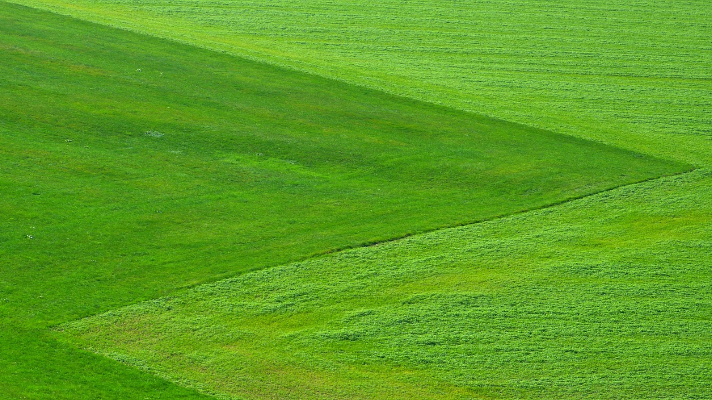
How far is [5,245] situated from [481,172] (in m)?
17.5

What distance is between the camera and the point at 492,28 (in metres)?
54.8

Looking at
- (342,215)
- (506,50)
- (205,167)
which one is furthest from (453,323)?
(506,50)

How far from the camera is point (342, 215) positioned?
29.0 meters

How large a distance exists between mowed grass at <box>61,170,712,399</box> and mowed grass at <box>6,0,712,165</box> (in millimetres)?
12619

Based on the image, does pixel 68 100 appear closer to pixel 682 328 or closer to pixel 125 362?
pixel 125 362

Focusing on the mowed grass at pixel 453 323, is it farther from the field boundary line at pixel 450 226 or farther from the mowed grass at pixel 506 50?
the mowed grass at pixel 506 50

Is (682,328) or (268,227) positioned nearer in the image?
(682,328)

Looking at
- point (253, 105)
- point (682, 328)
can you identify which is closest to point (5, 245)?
point (253, 105)

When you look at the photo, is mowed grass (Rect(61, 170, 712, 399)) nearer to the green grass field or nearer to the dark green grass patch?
the green grass field

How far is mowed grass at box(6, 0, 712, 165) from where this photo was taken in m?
41.5

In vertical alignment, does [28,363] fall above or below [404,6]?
below

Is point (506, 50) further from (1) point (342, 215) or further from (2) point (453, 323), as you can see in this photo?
(2) point (453, 323)

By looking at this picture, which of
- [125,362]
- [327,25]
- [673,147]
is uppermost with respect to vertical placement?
[327,25]

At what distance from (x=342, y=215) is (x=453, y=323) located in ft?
24.5
